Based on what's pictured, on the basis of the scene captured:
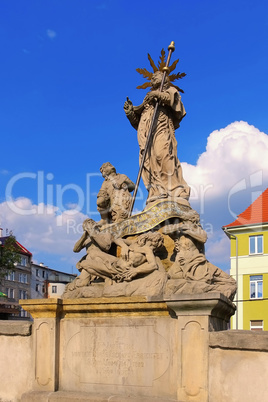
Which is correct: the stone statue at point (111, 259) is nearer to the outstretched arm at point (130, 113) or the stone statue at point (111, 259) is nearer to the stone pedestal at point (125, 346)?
the stone pedestal at point (125, 346)

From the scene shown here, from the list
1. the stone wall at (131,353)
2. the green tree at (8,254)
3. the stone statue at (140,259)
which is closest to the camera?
the stone wall at (131,353)

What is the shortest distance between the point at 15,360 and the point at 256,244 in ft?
90.9

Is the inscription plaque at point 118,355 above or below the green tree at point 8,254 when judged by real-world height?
below

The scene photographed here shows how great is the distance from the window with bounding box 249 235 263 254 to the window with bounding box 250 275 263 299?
62.3 inches

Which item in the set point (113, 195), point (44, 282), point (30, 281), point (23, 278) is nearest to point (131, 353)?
point (113, 195)

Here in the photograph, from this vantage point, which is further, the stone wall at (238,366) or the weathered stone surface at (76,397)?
the weathered stone surface at (76,397)

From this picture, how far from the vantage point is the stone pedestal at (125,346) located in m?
6.64

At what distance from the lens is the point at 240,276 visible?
112 feet

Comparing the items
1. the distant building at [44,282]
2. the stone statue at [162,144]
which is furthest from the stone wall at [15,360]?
Result: the distant building at [44,282]

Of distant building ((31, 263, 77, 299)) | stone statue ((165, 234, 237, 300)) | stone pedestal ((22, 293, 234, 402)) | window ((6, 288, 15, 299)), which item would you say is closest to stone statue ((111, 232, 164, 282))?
stone statue ((165, 234, 237, 300))

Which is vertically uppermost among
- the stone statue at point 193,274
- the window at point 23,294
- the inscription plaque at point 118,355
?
the stone statue at point 193,274

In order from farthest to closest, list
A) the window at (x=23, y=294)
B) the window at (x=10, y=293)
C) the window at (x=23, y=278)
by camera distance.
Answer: the window at (x=23, y=278) → the window at (x=23, y=294) → the window at (x=10, y=293)

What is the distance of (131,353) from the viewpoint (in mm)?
7203

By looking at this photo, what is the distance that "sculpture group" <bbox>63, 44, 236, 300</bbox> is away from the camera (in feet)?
24.4
